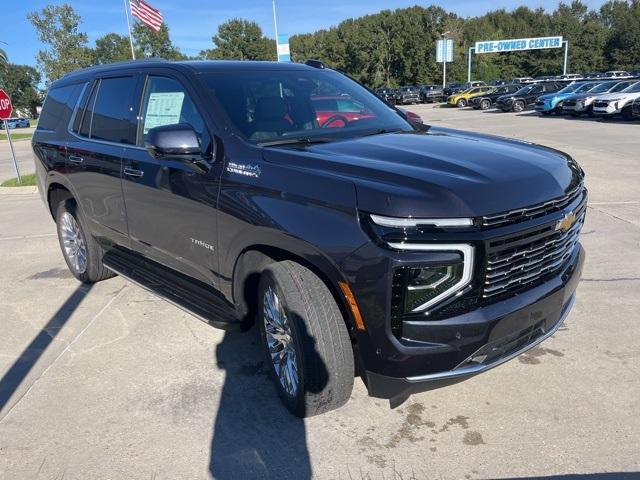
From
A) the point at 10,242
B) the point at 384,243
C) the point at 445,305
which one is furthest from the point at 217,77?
the point at 10,242

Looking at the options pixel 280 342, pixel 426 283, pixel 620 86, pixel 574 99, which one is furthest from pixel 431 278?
pixel 620 86

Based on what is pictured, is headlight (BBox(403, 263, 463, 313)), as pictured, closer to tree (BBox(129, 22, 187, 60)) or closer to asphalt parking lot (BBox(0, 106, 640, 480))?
asphalt parking lot (BBox(0, 106, 640, 480))

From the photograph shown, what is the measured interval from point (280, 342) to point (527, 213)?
149 cm

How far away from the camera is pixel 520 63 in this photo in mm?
82125

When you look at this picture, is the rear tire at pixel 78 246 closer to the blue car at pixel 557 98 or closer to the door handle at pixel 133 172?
the door handle at pixel 133 172

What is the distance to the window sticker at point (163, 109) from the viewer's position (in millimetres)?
3566

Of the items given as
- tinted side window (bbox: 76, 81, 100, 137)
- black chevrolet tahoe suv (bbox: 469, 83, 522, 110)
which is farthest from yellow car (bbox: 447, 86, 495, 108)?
tinted side window (bbox: 76, 81, 100, 137)

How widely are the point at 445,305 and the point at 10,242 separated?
6.78 m

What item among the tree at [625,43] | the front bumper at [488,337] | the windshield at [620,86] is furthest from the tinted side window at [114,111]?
the tree at [625,43]

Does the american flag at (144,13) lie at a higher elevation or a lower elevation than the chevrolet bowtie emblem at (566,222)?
higher

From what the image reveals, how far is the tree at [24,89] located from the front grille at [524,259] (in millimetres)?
95151

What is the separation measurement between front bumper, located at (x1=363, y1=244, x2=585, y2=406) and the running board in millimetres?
1099

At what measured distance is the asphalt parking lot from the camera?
2658mm

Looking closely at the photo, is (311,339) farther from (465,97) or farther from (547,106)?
(465,97)
